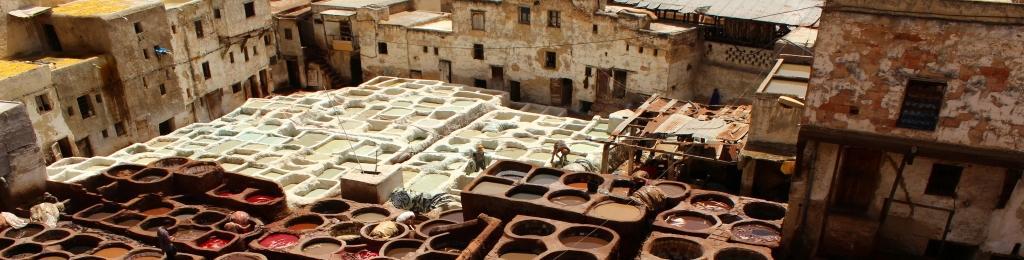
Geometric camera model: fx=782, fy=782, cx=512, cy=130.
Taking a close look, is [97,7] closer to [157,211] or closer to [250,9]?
[250,9]

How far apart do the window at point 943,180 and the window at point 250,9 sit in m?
33.9

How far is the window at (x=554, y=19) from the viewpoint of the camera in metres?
36.4

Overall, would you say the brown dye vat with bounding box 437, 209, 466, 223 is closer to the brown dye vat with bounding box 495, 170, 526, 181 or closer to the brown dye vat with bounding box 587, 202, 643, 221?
the brown dye vat with bounding box 495, 170, 526, 181

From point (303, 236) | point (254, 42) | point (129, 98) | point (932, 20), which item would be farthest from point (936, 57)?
point (254, 42)

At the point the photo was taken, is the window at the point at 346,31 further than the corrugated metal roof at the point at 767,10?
Yes

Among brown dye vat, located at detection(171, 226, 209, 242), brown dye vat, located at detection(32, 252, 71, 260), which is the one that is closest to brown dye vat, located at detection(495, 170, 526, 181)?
brown dye vat, located at detection(171, 226, 209, 242)

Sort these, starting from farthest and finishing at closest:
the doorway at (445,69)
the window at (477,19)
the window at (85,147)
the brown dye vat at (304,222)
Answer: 1. the doorway at (445,69)
2. the window at (477,19)
3. the window at (85,147)
4. the brown dye vat at (304,222)

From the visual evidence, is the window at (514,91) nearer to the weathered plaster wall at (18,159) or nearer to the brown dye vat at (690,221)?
the brown dye vat at (690,221)

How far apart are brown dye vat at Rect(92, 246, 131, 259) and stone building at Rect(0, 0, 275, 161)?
1143 cm

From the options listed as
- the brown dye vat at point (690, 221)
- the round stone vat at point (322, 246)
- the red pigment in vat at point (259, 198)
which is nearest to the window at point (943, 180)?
the brown dye vat at point (690, 221)

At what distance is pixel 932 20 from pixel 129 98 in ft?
102

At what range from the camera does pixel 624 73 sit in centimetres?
3597

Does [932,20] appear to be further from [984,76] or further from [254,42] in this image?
[254,42]

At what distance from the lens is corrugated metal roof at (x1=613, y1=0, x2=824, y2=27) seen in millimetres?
32062
